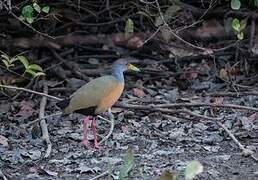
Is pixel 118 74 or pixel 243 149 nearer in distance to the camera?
pixel 243 149

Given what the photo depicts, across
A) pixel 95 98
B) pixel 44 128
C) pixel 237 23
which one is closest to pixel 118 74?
pixel 95 98

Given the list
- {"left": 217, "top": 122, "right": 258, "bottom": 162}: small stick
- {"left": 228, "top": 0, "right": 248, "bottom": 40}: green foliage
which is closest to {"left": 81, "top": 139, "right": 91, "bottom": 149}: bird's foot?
{"left": 217, "top": 122, "right": 258, "bottom": 162}: small stick

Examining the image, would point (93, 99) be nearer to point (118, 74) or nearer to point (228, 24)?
point (118, 74)

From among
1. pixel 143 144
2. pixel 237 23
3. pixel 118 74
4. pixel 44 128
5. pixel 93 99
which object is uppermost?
pixel 237 23

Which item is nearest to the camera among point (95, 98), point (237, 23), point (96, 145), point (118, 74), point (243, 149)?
point (243, 149)

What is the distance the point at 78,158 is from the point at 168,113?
1305mm

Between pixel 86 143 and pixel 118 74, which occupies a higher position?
pixel 118 74

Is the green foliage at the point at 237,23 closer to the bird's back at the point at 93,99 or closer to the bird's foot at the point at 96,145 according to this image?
the bird's back at the point at 93,99

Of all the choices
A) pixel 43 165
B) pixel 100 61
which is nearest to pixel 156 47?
pixel 100 61

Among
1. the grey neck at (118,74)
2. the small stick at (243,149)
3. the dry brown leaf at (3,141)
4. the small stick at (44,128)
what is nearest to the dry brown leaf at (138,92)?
the small stick at (44,128)

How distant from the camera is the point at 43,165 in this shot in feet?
16.9

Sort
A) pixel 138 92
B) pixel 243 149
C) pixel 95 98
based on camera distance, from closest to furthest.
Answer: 1. pixel 243 149
2. pixel 95 98
3. pixel 138 92

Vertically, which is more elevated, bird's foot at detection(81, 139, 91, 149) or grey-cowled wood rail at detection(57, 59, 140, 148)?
grey-cowled wood rail at detection(57, 59, 140, 148)

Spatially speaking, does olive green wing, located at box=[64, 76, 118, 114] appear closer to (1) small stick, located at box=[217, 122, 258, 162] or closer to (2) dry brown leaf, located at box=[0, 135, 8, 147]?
(2) dry brown leaf, located at box=[0, 135, 8, 147]
